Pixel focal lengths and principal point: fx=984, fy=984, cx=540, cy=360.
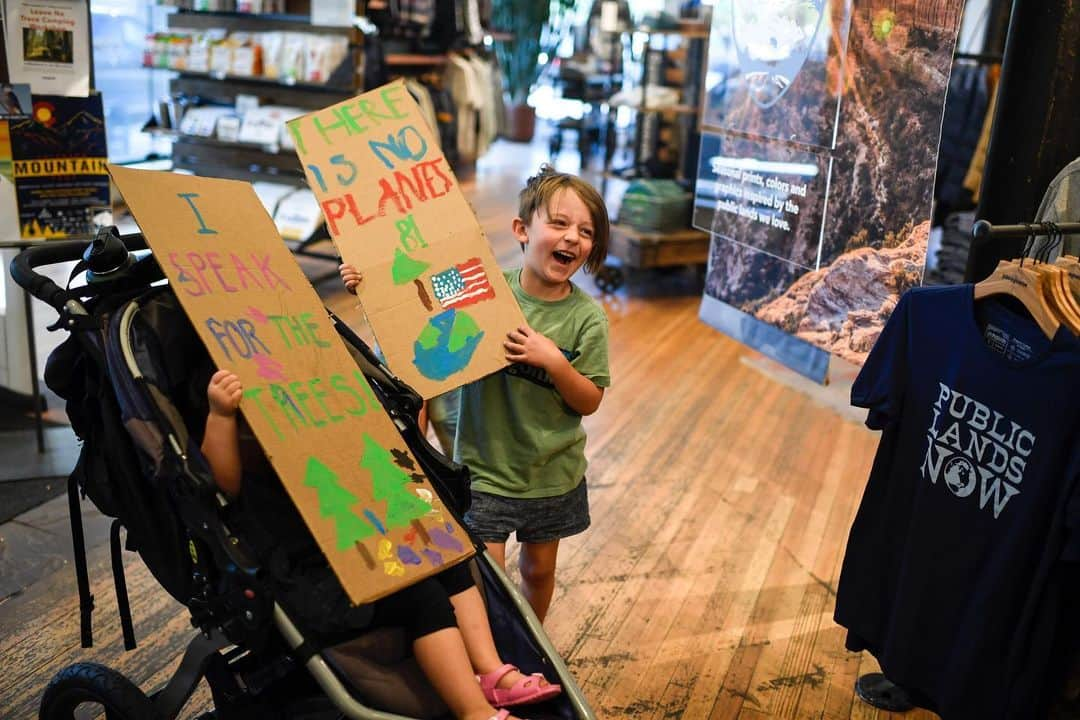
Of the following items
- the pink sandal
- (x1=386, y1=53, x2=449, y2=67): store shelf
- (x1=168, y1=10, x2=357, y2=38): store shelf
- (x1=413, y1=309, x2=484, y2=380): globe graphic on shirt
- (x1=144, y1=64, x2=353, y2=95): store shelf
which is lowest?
the pink sandal

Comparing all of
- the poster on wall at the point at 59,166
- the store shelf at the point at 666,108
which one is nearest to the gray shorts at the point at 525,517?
the poster on wall at the point at 59,166

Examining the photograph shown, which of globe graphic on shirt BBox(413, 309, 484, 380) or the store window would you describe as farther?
the store window

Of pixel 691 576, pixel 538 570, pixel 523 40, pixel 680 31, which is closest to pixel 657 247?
pixel 680 31

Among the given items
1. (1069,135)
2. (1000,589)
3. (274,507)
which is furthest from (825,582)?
(274,507)

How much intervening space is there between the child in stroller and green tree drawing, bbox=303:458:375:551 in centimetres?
14

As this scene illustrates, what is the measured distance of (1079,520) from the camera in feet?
5.08

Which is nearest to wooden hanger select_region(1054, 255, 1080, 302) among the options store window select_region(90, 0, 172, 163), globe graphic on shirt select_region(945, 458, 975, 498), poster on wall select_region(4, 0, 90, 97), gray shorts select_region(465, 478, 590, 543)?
globe graphic on shirt select_region(945, 458, 975, 498)

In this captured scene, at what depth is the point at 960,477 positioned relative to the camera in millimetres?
1839

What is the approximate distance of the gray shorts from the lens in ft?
6.61

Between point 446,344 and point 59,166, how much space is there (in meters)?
2.01

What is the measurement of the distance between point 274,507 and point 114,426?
293 mm

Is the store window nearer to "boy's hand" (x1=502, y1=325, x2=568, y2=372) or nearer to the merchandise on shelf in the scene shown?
the merchandise on shelf

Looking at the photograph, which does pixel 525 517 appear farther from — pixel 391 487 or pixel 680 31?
pixel 680 31

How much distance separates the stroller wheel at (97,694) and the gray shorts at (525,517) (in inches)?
26.7
